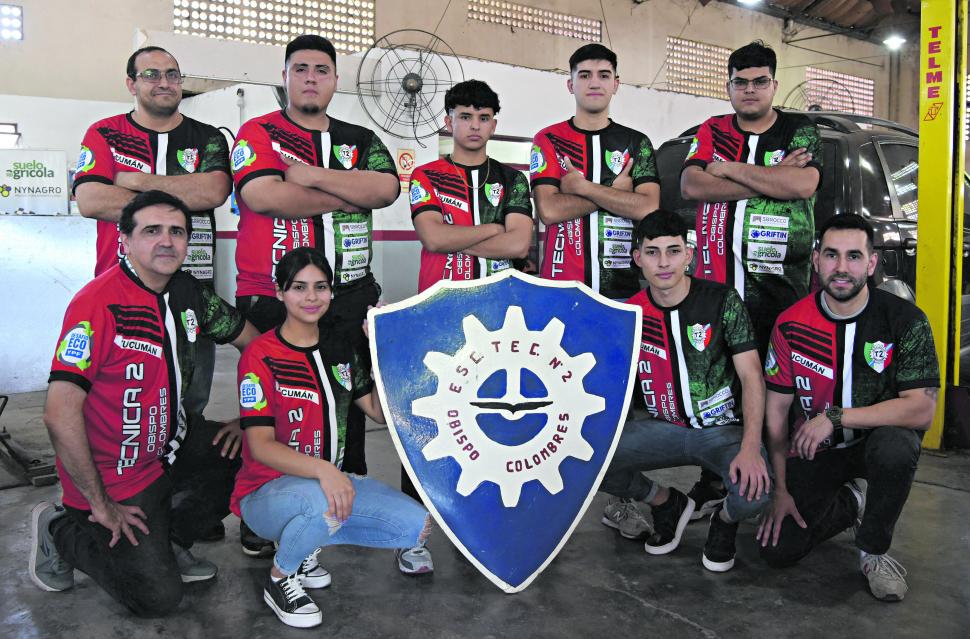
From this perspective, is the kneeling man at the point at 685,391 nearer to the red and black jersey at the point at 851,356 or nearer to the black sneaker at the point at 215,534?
the red and black jersey at the point at 851,356

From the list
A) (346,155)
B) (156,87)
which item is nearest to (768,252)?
(346,155)

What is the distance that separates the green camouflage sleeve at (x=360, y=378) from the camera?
8.07 ft

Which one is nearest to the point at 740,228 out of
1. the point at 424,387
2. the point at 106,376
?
the point at 424,387

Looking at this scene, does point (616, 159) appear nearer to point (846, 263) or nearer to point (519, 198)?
point (519, 198)

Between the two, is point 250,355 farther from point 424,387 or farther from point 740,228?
point 740,228

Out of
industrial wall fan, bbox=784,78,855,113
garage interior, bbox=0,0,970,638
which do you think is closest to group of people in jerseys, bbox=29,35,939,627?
garage interior, bbox=0,0,970,638

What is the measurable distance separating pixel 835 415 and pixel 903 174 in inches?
89.9

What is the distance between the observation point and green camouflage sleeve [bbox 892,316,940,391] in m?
2.43

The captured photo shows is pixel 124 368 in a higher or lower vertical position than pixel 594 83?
lower

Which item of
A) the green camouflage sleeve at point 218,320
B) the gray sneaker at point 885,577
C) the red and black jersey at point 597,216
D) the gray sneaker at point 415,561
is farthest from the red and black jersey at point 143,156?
the gray sneaker at point 885,577

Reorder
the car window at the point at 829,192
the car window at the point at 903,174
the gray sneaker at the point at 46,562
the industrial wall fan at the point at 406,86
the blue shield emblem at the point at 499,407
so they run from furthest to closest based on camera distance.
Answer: the industrial wall fan at the point at 406,86 → the car window at the point at 903,174 → the car window at the point at 829,192 → the gray sneaker at the point at 46,562 → the blue shield emblem at the point at 499,407

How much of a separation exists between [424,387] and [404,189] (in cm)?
656

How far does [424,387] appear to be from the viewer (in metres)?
2.24

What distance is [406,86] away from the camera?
8031mm
